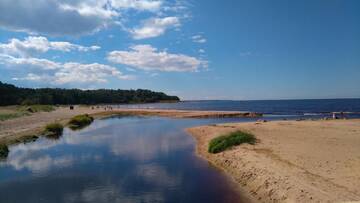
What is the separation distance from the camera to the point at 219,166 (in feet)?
71.3

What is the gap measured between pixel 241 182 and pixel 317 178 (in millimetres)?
3799

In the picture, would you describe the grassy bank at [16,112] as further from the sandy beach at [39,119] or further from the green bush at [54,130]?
the green bush at [54,130]

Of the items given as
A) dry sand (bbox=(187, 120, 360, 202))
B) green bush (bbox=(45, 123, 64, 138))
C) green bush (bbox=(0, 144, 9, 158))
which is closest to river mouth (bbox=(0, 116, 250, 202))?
green bush (bbox=(0, 144, 9, 158))

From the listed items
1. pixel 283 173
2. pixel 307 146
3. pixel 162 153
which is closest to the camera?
pixel 283 173

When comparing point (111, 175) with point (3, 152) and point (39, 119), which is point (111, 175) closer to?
point (3, 152)

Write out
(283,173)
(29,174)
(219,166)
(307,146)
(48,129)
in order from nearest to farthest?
(283,173), (29,174), (219,166), (307,146), (48,129)

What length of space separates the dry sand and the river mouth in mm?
1250

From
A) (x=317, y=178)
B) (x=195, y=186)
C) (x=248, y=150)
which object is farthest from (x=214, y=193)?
(x=248, y=150)

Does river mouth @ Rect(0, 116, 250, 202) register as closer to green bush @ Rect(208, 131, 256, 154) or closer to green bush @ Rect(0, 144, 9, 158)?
green bush @ Rect(0, 144, 9, 158)

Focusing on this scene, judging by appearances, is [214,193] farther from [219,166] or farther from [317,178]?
[219,166]

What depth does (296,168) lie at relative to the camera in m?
17.0

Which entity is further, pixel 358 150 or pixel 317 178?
pixel 358 150

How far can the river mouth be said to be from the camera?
50.5 feet

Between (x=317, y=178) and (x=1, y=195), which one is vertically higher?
(x=317, y=178)
